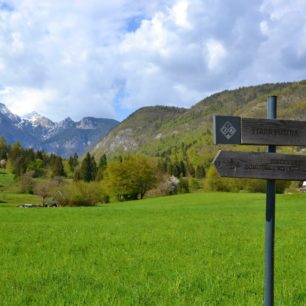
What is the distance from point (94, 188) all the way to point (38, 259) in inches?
3733

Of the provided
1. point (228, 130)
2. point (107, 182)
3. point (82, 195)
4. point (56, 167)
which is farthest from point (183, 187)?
point (228, 130)

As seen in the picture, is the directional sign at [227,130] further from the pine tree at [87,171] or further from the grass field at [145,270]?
the pine tree at [87,171]

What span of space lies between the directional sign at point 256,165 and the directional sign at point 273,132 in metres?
0.24

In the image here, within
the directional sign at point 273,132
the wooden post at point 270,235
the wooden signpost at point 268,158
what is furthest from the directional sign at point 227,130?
the wooden post at point 270,235

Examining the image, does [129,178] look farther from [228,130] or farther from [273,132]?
[228,130]

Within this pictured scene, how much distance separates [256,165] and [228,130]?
82cm

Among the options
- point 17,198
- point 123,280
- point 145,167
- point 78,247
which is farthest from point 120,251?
point 17,198

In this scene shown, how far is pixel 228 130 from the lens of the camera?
23.9ft

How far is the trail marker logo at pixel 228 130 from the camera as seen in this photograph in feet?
23.6

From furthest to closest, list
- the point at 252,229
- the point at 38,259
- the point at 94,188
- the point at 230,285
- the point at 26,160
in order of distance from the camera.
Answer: the point at 26,160 → the point at 94,188 → the point at 252,229 → the point at 38,259 → the point at 230,285

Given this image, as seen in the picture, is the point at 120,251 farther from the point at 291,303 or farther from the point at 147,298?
the point at 291,303

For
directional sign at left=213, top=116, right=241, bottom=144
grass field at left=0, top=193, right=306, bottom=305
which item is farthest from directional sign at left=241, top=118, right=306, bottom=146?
grass field at left=0, top=193, right=306, bottom=305

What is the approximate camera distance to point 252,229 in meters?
24.0

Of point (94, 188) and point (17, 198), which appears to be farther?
point (17, 198)
